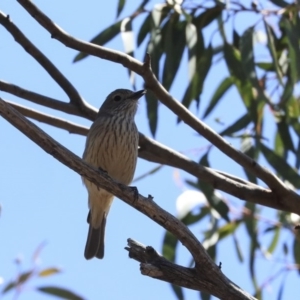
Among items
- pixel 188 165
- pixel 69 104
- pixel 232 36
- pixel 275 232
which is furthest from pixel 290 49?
pixel 275 232

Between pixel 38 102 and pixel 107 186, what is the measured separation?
46.0 inches

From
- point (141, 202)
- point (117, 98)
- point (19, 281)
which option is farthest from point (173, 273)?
point (117, 98)

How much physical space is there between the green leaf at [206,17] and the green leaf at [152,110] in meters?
0.55

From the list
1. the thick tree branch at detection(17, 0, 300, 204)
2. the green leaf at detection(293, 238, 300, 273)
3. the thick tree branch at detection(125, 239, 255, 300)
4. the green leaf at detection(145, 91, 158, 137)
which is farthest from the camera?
the green leaf at detection(293, 238, 300, 273)

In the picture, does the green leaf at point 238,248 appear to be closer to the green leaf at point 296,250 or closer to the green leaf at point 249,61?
the green leaf at point 296,250

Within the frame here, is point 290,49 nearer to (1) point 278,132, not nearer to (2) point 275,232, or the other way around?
(1) point 278,132

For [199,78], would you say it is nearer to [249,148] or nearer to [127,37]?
[127,37]

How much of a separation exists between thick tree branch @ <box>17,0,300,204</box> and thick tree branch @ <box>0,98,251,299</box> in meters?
0.87

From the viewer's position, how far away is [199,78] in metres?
4.85

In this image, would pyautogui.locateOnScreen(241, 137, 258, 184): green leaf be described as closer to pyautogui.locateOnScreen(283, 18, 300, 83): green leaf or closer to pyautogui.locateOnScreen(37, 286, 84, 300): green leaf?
pyautogui.locateOnScreen(283, 18, 300, 83): green leaf

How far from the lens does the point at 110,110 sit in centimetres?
534

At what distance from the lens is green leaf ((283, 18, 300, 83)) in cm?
452

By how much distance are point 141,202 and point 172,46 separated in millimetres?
1674

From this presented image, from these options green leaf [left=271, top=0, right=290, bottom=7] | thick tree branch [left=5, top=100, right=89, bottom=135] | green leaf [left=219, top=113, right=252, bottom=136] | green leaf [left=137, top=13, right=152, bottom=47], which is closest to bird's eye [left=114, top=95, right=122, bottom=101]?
green leaf [left=137, top=13, right=152, bottom=47]
